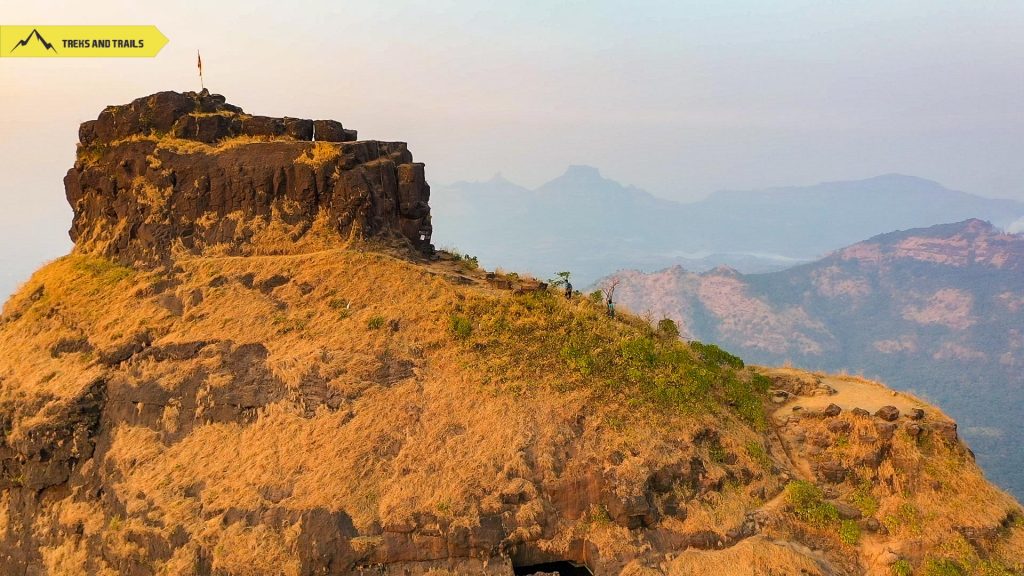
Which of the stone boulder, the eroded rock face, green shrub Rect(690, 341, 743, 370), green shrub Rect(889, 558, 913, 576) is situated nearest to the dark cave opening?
green shrub Rect(889, 558, 913, 576)

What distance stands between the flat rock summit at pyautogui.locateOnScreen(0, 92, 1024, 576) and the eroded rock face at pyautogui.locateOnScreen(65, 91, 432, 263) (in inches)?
3.4

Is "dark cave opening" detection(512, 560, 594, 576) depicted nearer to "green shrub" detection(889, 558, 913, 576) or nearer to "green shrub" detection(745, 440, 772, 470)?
"green shrub" detection(745, 440, 772, 470)

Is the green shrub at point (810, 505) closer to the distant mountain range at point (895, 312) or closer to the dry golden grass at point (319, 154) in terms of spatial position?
the dry golden grass at point (319, 154)

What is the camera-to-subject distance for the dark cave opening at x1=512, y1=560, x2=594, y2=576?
13039 mm

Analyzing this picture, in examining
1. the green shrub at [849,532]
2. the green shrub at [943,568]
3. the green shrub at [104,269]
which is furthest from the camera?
the green shrub at [104,269]

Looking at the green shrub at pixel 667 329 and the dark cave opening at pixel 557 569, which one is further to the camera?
the green shrub at pixel 667 329

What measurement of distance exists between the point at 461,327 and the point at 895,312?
6145 inches

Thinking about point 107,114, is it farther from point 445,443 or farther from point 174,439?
point 445,443

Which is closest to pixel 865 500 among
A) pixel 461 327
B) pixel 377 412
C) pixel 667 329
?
pixel 667 329

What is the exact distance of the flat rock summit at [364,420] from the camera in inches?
511

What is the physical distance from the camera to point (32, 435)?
14.9 metres

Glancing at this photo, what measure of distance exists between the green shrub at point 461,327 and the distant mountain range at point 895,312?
326 ft

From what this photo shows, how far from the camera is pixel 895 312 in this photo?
468ft

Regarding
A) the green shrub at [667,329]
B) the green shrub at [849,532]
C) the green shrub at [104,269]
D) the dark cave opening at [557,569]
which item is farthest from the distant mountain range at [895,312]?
the dark cave opening at [557,569]
